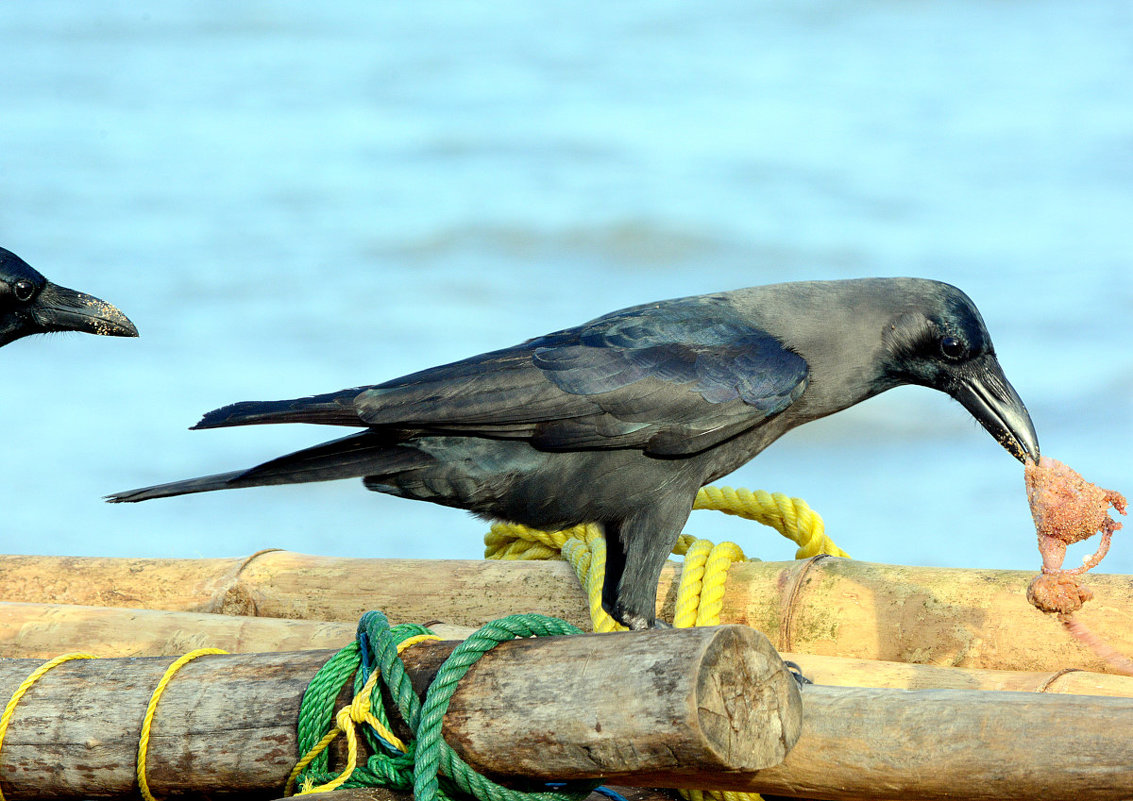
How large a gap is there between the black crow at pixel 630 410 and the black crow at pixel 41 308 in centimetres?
174

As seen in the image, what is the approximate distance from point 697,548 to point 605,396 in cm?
57

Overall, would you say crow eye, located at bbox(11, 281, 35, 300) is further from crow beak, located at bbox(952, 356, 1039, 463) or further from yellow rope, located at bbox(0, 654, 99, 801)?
crow beak, located at bbox(952, 356, 1039, 463)

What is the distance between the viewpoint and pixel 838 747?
210cm

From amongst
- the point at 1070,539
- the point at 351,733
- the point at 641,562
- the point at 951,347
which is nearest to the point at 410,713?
the point at 351,733

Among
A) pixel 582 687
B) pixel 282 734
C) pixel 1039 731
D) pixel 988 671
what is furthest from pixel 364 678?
pixel 988 671

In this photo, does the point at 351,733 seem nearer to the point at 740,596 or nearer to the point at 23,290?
the point at 740,596

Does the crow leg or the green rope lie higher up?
the crow leg

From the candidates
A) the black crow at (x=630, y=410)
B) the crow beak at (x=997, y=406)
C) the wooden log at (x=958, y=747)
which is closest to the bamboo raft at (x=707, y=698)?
the wooden log at (x=958, y=747)

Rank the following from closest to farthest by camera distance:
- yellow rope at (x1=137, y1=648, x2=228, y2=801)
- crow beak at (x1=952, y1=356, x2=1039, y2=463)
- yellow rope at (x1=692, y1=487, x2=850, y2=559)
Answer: yellow rope at (x1=137, y1=648, x2=228, y2=801) < crow beak at (x1=952, y1=356, x2=1039, y2=463) < yellow rope at (x1=692, y1=487, x2=850, y2=559)

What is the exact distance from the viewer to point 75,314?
15.9 ft

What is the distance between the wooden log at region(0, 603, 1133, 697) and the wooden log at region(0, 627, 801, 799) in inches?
34.0

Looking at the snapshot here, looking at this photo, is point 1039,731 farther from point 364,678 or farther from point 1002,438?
point 1002,438

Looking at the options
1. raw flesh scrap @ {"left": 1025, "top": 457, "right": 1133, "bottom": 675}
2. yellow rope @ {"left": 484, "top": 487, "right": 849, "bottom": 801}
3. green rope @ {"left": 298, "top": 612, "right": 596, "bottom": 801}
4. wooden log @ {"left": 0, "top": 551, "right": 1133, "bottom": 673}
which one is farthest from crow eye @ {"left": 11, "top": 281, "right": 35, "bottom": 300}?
raw flesh scrap @ {"left": 1025, "top": 457, "right": 1133, "bottom": 675}

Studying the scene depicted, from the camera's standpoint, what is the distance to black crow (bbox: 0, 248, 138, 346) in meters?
4.73
